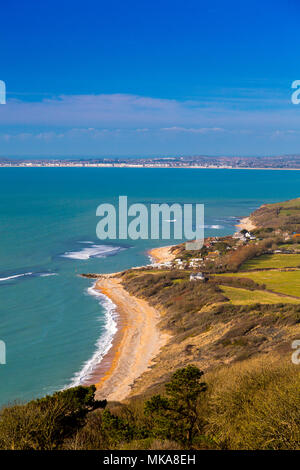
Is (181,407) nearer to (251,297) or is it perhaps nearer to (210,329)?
(210,329)

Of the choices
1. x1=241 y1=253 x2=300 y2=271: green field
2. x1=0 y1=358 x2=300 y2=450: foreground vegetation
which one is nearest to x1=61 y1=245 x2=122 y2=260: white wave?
x1=241 y1=253 x2=300 y2=271: green field

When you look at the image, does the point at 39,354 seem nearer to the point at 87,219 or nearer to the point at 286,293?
the point at 286,293

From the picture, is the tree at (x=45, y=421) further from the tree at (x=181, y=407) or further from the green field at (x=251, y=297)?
the green field at (x=251, y=297)

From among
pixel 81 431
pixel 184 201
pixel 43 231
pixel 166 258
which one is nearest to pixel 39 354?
pixel 81 431

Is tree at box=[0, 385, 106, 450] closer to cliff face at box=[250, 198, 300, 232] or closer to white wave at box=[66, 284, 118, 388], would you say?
white wave at box=[66, 284, 118, 388]

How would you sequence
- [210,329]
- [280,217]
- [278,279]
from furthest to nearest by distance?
[280,217] → [278,279] → [210,329]

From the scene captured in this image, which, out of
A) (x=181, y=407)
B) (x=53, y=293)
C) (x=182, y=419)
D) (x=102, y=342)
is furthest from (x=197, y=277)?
(x=182, y=419)
